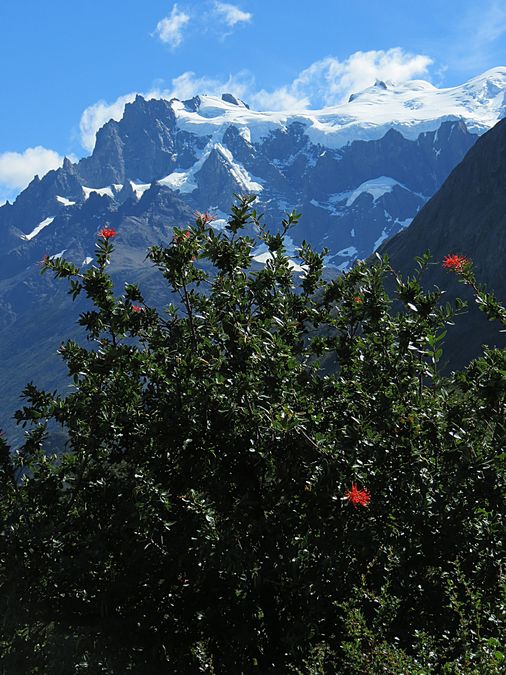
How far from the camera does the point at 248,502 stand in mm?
7879

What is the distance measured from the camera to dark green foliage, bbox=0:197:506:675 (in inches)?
297

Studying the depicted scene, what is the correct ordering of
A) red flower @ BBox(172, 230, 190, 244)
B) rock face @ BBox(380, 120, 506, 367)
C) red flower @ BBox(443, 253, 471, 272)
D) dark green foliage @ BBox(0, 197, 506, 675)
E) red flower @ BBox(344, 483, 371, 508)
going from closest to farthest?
red flower @ BBox(344, 483, 371, 508), dark green foliage @ BBox(0, 197, 506, 675), red flower @ BBox(172, 230, 190, 244), red flower @ BBox(443, 253, 471, 272), rock face @ BBox(380, 120, 506, 367)

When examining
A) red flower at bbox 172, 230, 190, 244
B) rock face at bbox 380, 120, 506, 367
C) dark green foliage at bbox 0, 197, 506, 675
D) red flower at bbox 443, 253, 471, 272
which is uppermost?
rock face at bbox 380, 120, 506, 367

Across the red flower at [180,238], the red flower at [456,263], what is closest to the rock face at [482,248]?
the red flower at [456,263]

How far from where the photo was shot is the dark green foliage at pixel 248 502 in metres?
7.54

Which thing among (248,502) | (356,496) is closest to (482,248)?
(248,502)

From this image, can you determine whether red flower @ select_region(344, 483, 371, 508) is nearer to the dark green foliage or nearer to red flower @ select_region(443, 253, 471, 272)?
the dark green foliage

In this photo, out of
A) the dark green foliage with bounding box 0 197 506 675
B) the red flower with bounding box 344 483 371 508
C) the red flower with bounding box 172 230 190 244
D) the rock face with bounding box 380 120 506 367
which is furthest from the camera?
the rock face with bounding box 380 120 506 367

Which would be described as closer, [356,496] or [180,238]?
[356,496]

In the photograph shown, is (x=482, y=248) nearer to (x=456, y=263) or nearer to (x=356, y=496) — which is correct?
(x=456, y=263)

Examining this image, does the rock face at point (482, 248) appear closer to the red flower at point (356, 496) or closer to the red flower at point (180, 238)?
the red flower at point (180, 238)

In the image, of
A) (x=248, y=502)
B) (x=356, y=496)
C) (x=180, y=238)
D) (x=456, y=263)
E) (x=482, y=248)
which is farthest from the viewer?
(x=482, y=248)

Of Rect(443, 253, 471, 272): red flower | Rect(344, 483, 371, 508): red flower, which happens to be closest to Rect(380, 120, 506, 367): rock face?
Rect(443, 253, 471, 272): red flower

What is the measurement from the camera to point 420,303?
8.73 m
